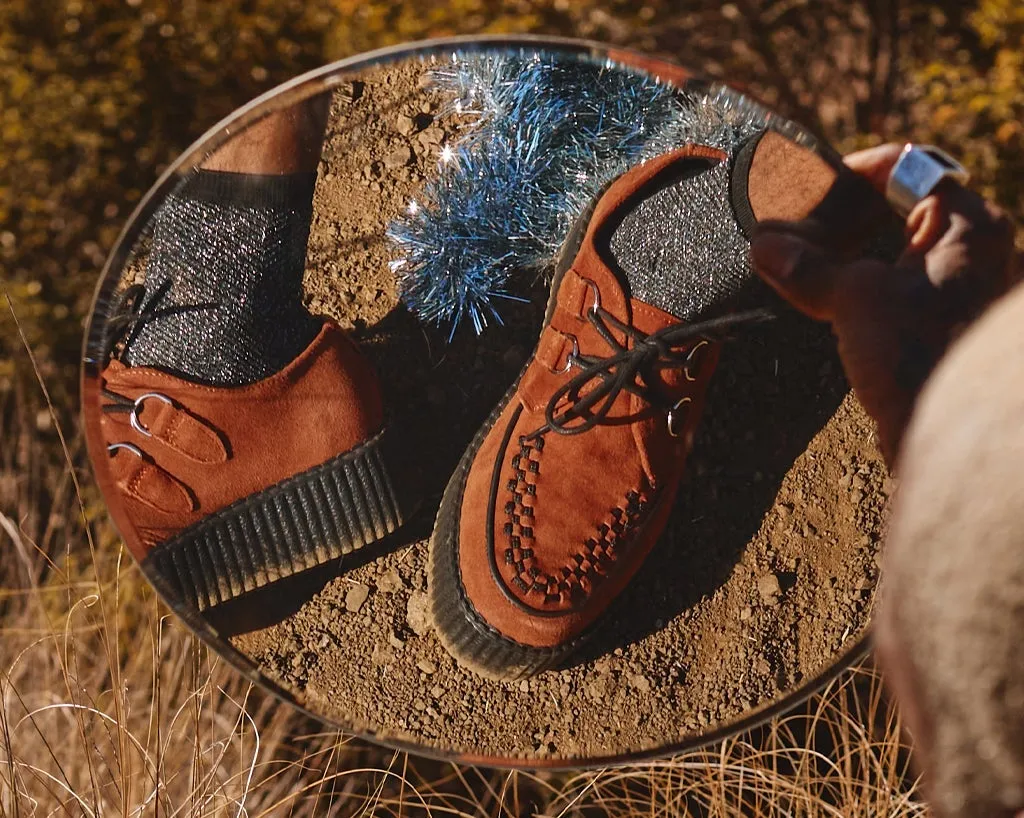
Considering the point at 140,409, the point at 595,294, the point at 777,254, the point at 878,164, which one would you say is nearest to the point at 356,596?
the point at 140,409

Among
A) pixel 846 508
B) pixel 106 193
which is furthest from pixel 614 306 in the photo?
pixel 106 193

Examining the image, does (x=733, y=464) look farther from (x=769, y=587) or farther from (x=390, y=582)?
(x=390, y=582)

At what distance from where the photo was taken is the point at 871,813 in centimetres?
133

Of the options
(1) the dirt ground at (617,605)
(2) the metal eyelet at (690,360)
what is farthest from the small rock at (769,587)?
(2) the metal eyelet at (690,360)

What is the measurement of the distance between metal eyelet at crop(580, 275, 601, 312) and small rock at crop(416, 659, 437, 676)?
16.3 inches

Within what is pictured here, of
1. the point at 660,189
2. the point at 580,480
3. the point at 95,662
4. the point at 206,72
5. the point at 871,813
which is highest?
the point at 206,72

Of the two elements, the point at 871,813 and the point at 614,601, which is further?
the point at 871,813

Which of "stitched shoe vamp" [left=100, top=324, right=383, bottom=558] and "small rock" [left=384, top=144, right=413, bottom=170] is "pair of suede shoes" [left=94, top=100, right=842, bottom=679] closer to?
"stitched shoe vamp" [left=100, top=324, right=383, bottom=558]

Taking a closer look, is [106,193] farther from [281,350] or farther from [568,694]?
[568,694]

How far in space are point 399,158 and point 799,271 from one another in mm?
392

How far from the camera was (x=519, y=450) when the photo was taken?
99cm

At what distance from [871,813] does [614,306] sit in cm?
87

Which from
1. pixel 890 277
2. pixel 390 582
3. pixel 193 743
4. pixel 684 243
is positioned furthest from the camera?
pixel 193 743

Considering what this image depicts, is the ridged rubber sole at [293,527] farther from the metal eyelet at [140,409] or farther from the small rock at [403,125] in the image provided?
the small rock at [403,125]
